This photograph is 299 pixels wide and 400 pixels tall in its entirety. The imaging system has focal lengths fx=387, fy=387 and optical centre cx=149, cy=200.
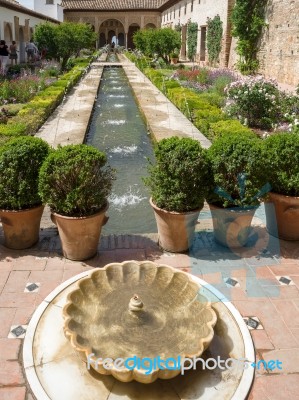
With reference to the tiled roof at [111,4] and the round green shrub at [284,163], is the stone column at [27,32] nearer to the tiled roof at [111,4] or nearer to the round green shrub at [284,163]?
the tiled roof at [111,4]

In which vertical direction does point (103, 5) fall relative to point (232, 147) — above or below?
above

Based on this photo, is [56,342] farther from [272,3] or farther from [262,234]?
[272,3]

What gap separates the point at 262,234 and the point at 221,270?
1013 mm

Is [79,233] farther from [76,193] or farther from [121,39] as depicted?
[121,39]

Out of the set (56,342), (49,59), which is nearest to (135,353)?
(56,342)

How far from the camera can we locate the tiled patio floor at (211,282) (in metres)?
2.67

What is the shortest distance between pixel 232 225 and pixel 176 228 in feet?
2.04

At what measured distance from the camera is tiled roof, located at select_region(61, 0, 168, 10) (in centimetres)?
4497

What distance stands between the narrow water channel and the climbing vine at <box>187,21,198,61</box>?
46.9 ft

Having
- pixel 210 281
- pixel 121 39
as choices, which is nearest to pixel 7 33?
pixel 210 281

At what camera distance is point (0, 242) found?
4.32m

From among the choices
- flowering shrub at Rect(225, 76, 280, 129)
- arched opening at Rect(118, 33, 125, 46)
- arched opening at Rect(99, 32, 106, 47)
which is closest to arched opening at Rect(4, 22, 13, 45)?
flowering shrub at Rect(225, 76, 280, 129)

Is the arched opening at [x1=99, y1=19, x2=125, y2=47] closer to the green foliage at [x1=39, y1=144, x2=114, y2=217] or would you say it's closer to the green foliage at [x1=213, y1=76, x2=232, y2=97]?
the green foliage at [x1=213, y1=76, x2=232, y2=97]

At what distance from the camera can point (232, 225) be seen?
→ 13.7 feet
